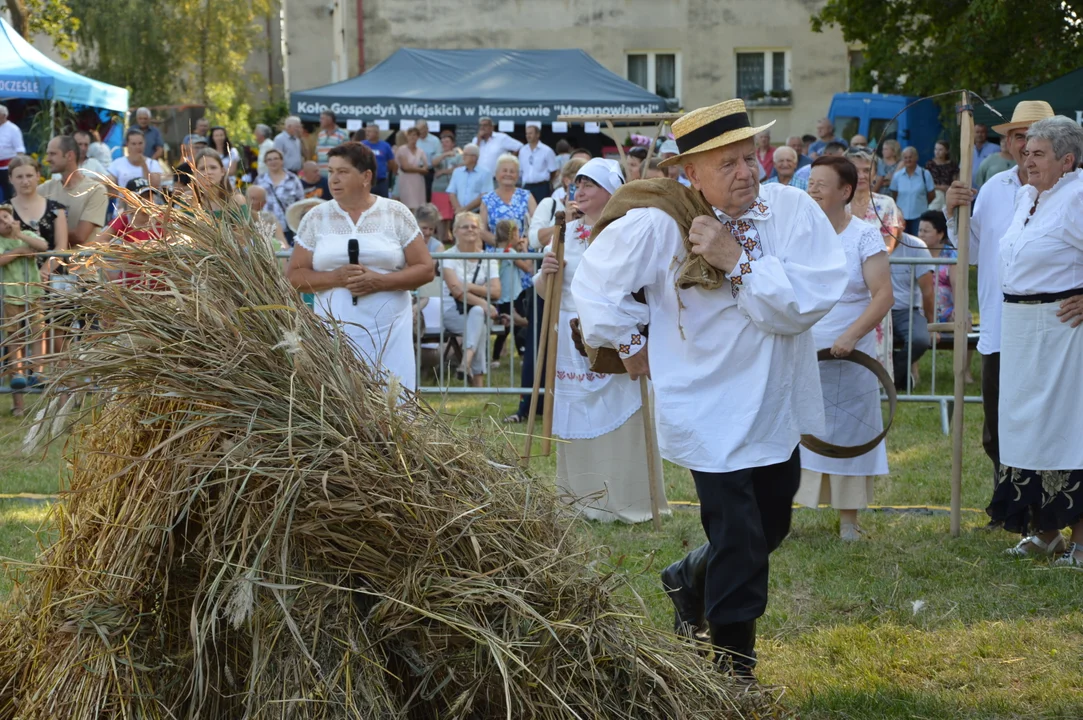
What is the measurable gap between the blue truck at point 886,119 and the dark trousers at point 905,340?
10730 mm

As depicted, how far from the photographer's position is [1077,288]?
5.97 meters

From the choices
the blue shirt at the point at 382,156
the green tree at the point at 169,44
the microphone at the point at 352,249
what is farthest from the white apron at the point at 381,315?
the green tree at the point at 169,44

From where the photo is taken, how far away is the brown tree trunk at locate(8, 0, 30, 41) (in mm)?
22234

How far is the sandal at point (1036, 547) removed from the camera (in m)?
6.23

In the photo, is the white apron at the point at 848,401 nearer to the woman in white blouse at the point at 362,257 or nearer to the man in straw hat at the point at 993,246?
the man in straw hat at the point at 993,246

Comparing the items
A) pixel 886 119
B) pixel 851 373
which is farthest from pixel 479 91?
pixel 851 373

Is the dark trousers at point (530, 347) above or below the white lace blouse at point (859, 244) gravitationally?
below

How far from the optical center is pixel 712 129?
402 cm

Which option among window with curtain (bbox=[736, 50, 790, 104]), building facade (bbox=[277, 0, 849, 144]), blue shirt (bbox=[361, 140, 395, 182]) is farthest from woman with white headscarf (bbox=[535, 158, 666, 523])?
window with curtain (bbox=[736, 50, 790, 104])

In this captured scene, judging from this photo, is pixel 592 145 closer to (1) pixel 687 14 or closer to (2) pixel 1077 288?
(1) pixel 687 14

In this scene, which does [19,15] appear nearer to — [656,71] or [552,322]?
[656,71]

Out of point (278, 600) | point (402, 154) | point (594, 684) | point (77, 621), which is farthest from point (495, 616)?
point (402, 154)

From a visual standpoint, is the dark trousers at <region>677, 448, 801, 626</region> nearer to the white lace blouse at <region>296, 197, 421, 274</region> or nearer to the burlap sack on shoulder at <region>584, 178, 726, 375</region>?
the burlap sack on shoulder at <region>584, 178, 726, 375</region>

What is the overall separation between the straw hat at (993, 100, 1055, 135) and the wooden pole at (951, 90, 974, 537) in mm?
374
